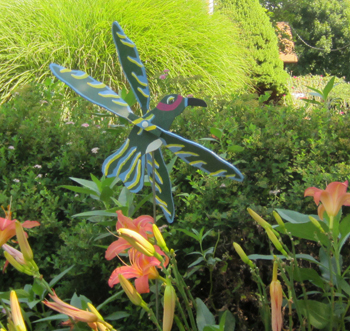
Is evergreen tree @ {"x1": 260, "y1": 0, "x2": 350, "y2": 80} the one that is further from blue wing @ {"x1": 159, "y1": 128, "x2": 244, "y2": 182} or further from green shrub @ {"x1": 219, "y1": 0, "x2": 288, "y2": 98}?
blue wing @ {"x1": 159, "y1": 128, "x2": 244, "y2": 182}

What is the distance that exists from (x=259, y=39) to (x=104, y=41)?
4.42 metres

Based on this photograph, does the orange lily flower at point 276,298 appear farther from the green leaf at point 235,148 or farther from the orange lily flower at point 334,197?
the green leaf at point 235,148

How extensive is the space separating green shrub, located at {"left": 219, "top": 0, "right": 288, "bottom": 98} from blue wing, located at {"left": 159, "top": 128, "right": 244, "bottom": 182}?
712cm

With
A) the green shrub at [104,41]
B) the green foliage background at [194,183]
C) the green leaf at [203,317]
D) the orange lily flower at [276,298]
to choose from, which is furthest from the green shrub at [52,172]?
the green shrub at [104,41]

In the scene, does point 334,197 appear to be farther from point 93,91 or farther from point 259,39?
point 259,39

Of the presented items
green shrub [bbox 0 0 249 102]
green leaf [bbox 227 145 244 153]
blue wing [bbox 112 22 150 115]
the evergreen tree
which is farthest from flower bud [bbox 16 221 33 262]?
the evergreen tree

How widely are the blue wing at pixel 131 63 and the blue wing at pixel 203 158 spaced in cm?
14

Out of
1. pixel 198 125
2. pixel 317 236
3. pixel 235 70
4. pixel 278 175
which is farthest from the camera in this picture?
pixel 235 70

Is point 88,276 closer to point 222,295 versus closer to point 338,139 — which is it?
point 222,295

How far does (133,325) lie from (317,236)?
73 cm

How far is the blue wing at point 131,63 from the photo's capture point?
0.86 m

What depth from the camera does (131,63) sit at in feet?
2.85

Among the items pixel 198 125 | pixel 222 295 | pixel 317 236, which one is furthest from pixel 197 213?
pixel 198 125

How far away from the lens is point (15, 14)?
15.4 feet
